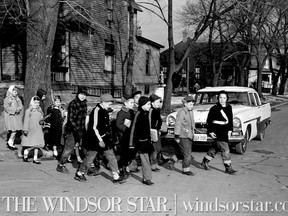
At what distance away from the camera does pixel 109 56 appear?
26750mm

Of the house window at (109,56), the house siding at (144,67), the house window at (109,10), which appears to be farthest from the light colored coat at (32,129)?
the house siding at (144,67)

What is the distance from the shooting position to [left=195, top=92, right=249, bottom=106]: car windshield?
11023 mm

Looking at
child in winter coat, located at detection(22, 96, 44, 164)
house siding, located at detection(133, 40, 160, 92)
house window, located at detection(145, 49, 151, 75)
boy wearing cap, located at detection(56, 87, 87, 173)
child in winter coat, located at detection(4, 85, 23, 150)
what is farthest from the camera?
house window, located at detection(145, 49, 151, 75)

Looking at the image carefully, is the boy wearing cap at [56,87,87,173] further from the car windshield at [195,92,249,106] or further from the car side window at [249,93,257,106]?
the car side window at [249,93,257,106]

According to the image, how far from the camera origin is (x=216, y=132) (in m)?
7.59

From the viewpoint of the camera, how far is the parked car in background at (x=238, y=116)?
9.28 meters

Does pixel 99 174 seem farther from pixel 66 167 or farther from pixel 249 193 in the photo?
pixel 249 193

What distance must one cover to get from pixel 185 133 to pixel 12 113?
468 cm

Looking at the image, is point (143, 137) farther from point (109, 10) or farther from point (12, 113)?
point (109, 10)

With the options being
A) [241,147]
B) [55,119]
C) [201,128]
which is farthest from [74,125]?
[241,147]

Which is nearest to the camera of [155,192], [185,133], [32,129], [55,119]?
[155,192]

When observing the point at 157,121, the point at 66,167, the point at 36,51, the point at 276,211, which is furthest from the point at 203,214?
the point at 36,51

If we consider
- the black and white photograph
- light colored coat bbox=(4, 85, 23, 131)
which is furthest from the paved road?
light colored coat bbox=(4, 85, 23, 131)

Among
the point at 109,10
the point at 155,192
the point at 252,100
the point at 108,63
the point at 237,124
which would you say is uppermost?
the point at 109,10
